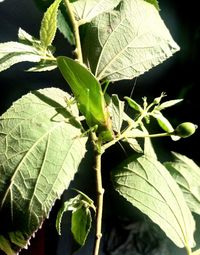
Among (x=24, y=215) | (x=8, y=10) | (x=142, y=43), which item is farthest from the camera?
(x=8, y=10)

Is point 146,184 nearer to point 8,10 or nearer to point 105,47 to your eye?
point 105,47

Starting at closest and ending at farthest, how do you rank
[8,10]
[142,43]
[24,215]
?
[24,215]
[142,43]
[8,10]

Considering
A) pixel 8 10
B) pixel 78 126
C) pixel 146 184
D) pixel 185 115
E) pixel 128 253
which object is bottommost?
pixel 128 253

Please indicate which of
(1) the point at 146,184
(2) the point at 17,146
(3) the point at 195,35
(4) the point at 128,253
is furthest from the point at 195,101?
(2) the point at 17,146

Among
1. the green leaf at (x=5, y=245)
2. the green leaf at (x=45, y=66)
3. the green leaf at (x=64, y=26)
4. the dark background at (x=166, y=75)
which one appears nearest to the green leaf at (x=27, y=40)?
the green leaf at (x=45, y=66)

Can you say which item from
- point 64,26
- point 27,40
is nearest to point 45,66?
point 27,40

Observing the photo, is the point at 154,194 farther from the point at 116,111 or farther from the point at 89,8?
the point at 89,8
